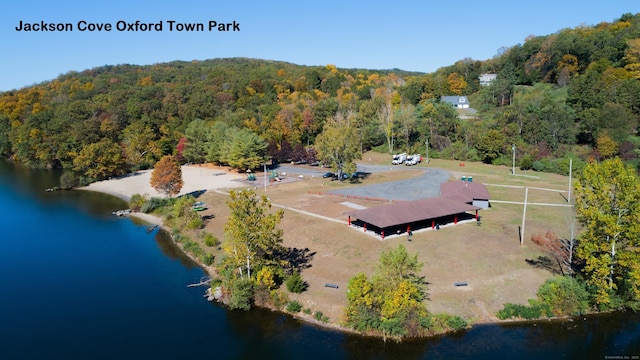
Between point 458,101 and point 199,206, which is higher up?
point 458,101

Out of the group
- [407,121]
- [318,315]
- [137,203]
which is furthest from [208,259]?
[407,121]

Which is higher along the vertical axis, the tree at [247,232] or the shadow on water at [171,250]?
the tree at [247,232]

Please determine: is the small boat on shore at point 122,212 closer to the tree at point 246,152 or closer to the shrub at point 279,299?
the tree at point 246,152

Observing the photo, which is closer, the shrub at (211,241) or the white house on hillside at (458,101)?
the shrub at (211,241)

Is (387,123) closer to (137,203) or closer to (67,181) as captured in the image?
(137,203)

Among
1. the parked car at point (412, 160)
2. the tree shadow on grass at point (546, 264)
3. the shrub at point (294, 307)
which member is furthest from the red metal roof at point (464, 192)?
the parked car at point (412, 160)

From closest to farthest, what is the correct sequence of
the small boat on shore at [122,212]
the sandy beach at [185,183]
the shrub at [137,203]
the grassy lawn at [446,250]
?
the grassy lawn at [446,250], the small boat on shore at [122,212], the shrub at [137,203], the sandy beach at [185,183]
